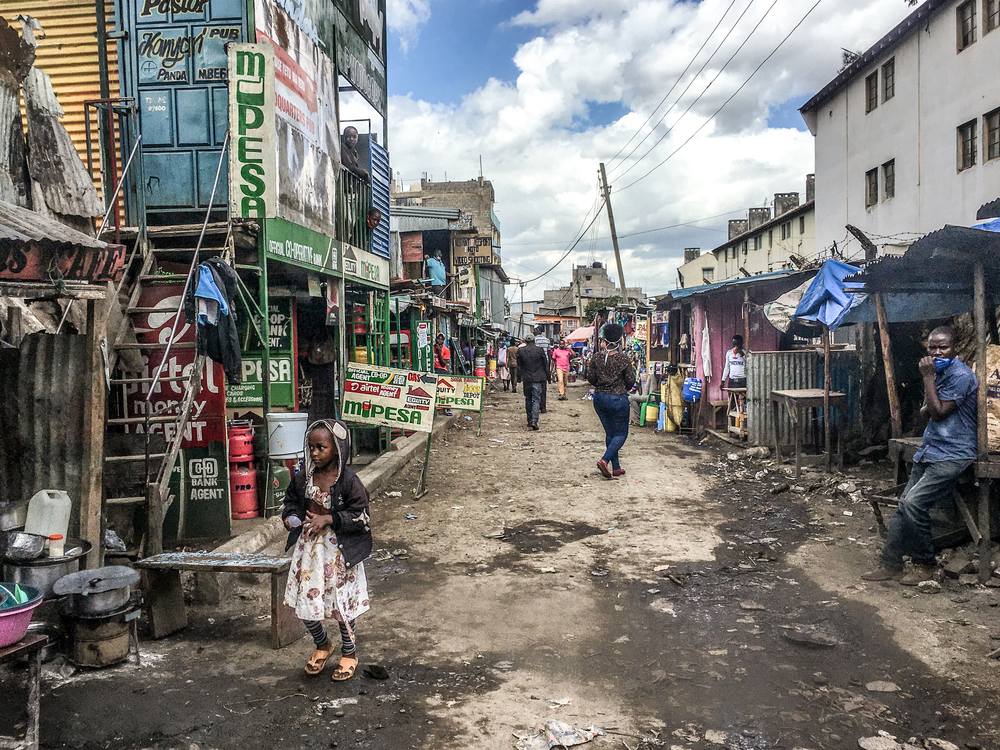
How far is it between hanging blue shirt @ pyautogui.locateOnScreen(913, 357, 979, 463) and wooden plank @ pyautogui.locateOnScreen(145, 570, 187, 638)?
5547mm

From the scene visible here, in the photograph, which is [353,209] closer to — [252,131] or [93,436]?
[252,131]

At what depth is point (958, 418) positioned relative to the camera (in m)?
5.25

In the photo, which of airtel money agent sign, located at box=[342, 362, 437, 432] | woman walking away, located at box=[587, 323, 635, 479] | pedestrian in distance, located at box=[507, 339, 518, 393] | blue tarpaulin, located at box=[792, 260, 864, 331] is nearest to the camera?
airtel money agent sign, located at box=[342, 362, 437, 432]

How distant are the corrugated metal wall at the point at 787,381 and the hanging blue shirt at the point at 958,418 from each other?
5.44 m

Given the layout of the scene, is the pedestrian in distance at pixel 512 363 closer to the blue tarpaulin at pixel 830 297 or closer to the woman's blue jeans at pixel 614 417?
the woman's blue jeans at pixel 614 417

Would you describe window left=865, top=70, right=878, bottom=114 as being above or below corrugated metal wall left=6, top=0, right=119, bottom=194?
above

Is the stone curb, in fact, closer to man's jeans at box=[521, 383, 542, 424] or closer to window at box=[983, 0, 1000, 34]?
man's jeans at box=[521, 383, 542, 424]

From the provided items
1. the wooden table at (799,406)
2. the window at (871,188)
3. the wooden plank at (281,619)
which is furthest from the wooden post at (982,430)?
the window at (871,188)

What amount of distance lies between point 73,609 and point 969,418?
6175 mm

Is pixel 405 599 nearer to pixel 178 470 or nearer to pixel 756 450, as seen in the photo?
pixel 178 470

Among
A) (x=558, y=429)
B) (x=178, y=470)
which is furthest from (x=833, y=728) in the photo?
(x=558, y=429)

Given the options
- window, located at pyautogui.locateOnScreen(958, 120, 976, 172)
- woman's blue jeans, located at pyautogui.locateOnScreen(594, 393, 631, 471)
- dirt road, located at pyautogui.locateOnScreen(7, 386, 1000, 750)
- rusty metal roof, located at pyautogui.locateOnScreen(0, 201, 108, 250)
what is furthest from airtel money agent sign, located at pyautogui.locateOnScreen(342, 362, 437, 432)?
window, located at pyautogui.locateOnScreen(958, 120, 976, 172)

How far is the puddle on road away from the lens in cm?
678

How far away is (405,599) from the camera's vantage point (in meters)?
5.39
